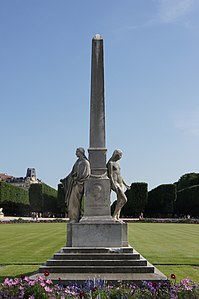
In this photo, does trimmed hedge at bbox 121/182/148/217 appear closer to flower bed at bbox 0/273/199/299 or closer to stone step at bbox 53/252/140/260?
stone step at bbox 53/252/140/260

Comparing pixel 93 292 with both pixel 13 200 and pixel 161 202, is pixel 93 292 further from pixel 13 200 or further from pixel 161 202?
pixel 13 200

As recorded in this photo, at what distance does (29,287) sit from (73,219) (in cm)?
446

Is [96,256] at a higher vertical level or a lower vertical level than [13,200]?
lower

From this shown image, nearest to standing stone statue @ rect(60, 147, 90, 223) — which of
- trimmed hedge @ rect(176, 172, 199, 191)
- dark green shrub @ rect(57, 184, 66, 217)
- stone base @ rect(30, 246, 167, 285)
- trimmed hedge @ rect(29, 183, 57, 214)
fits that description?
stone base @ rect(30, 246, 167, 285)

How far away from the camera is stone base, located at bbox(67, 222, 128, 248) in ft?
31.1

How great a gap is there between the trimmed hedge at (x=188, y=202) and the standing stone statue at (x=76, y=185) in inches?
1863

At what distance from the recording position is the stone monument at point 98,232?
8.65 m

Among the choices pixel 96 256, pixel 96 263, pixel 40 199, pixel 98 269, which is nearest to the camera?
pixel 98 269

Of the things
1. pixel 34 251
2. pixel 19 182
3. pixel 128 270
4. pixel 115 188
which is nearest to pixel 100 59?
pixel 115 188

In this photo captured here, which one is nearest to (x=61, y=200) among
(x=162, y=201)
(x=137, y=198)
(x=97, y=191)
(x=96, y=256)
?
(x=137, y=198)

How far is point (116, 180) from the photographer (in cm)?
1023

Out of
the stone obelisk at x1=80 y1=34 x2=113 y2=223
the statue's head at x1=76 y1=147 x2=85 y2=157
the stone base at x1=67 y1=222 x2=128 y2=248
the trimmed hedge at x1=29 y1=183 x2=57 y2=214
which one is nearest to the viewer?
the stone base at x1=67 y1=222 x2=128 y2=248

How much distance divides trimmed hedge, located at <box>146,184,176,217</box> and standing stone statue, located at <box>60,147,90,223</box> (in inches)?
1846

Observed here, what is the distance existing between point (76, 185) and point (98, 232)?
53.4 inches
